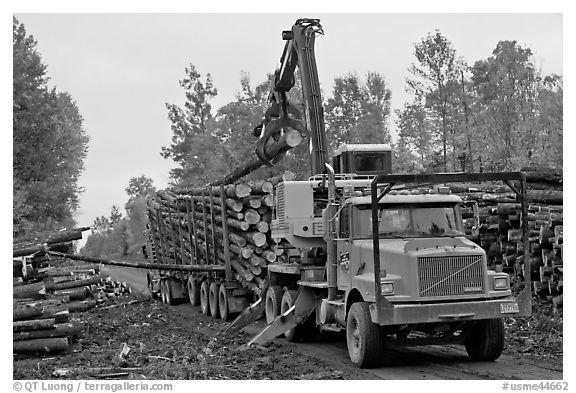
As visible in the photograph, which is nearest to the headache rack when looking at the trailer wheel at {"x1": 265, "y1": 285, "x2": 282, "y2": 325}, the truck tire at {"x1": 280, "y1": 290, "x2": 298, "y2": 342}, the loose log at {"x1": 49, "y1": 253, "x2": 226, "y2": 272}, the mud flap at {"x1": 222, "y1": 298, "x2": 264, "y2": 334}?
the truck tire at {"x1": 280, "y1": 290, "x2": 298, "y2": 342}

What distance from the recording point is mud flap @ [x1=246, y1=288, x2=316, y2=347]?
522 inches

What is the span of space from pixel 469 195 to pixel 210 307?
24.1 feet

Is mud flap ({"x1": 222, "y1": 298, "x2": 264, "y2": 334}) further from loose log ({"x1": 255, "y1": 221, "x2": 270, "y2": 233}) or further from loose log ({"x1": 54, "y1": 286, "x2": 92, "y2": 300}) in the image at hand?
loose log ({"x1": 54, "y1": 286, "x2": 92, "y2": 300})

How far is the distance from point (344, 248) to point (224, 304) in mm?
6875

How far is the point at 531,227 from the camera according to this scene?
15898 mm

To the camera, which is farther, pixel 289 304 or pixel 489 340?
pixel 289 304

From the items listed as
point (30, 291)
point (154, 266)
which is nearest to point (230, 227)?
point (154, 266)

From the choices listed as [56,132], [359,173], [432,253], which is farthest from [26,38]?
[432,253]

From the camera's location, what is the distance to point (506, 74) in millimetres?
27844

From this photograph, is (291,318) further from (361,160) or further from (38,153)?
(38,153)

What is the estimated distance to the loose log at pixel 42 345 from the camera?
1162cm

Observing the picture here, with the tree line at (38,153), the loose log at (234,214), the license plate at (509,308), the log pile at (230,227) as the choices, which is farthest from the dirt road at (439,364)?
the tree line at (38,153)

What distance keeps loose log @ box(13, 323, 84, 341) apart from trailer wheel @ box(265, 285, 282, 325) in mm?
3924

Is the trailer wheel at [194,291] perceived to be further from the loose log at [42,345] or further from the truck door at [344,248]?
the truck door at [344,248]
